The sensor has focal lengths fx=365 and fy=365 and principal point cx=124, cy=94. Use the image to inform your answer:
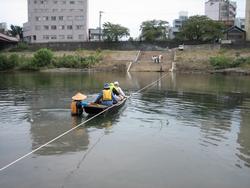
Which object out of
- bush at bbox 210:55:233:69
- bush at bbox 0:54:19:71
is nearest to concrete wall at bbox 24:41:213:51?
bush at bbox 0:54:19:71

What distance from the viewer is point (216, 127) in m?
15.6

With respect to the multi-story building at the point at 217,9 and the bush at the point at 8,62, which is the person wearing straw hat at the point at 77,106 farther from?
the multi-story building at the point at 217,9

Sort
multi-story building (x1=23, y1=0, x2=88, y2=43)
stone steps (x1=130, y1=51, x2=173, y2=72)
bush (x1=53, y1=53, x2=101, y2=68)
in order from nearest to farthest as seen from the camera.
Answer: stone steps (x1=130, y1=51, x2=173, y2=72) < bush (x1=53, y1=53, x2=101, y2=68) < multi-story building (x1=23, y1=0, x2=88, y2=43)

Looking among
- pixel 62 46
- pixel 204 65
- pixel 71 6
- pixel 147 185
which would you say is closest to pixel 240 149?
pixel 147 185

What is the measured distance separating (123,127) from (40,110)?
5.97m

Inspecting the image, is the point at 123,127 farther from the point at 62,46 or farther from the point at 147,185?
the point at 62,46

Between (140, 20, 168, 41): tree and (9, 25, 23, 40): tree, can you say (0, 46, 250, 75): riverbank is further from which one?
(9, 25, 23, 40): tree

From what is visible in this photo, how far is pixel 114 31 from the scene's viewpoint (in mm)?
86125

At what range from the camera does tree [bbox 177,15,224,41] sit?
7550cm

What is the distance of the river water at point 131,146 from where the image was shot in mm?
9438

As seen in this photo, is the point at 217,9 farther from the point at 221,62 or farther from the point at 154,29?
the point at 221,62

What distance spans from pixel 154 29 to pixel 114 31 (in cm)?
961

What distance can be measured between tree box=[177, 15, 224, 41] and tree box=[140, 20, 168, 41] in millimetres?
6385

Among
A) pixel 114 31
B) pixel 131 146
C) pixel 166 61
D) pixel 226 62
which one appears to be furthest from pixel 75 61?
pixel 131 146
